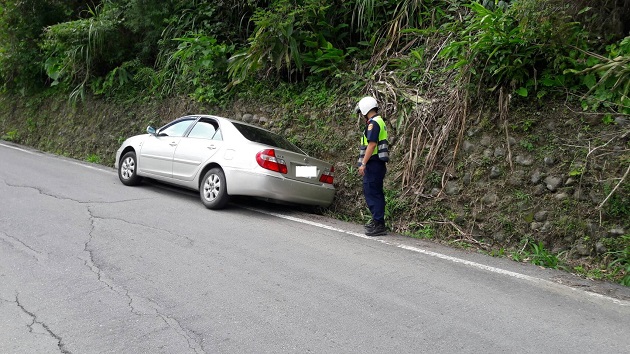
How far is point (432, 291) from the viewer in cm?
504

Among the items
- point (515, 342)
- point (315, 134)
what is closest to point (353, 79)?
point (315, 134)

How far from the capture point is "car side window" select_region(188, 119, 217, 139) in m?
9.02

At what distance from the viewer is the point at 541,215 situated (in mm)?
6895

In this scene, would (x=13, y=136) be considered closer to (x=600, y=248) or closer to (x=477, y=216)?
(x=477, y=216)

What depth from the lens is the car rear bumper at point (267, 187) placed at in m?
8.02

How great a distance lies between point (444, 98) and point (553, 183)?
2541mm

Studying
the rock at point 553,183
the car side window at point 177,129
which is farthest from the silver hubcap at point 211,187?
the rock at point 553,183

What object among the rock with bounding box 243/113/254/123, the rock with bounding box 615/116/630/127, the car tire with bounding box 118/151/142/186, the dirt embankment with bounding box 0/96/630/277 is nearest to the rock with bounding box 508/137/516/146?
the dirt embankment with bounding box 0/96/630/277

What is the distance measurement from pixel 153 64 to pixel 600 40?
12623 millimetres

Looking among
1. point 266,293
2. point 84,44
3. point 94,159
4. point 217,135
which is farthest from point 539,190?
point 84,44

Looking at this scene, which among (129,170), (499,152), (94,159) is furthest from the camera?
(94,159)

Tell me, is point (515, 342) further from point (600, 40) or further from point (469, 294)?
point (600, 40)

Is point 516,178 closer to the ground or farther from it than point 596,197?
farther from it

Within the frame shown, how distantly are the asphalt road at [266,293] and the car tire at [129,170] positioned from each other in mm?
2565
